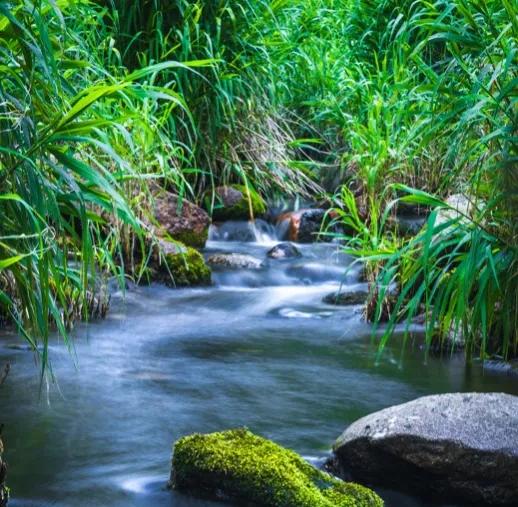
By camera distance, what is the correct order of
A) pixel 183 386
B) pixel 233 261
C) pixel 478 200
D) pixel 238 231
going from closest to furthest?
pixel 183 386, pixel 478 200, pixel 233 261, pixel 238 231

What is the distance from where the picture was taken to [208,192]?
24.9 feet

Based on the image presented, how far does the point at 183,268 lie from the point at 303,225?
174cm

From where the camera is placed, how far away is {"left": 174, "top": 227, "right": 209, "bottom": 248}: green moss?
678cm

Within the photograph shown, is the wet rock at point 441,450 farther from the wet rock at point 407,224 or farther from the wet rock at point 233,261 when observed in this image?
the wet rock at point 233,261

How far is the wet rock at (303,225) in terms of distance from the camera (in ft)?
25.3

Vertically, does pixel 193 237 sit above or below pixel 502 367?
above

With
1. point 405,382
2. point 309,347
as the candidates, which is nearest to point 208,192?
point 309,347

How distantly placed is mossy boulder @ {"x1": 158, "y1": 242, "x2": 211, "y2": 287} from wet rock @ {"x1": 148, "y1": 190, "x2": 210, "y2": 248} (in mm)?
350

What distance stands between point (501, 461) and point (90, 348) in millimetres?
2279

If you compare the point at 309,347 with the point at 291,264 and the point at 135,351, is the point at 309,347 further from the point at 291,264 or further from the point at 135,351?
the point at 291,264

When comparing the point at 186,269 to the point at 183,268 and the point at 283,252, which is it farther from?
the point at 283,252

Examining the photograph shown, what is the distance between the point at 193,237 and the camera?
22.5 ft

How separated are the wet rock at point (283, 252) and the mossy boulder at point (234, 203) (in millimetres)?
475

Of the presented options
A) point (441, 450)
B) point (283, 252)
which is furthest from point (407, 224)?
point (441, 450)
